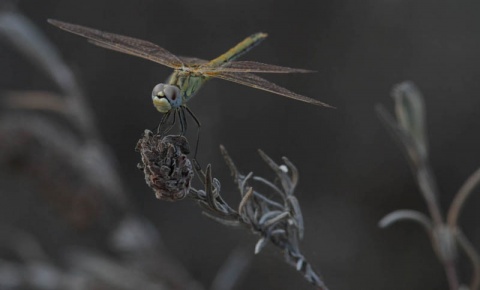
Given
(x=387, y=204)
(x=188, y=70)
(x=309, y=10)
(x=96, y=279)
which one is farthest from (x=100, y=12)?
(x=188, y=70)

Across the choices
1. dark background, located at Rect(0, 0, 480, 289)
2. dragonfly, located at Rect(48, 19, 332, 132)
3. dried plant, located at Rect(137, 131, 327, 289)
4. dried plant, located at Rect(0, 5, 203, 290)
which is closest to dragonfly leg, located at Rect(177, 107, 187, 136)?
dragonfly, located at Rect(48, 19, 332, 132)

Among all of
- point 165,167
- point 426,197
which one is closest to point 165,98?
point 165,167

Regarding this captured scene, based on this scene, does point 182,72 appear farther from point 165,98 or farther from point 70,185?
point 70,185

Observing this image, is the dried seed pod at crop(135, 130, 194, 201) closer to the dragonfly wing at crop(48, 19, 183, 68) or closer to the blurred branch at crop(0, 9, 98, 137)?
the dragonfly wing at crop(48, 19, 183, 68)

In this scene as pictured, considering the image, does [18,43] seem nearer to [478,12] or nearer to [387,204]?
[387,204]

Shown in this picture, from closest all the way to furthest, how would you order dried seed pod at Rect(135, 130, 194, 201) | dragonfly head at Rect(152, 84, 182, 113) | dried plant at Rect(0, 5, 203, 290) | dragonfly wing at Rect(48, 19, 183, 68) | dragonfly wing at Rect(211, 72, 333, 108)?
dried seed pod at Rect(135, 130, 194, 201) < dragonfly wing at Rect(211, 72, 333, 108) < dragonfly head at Rect(152, 84, 182, 113) < dragonfly wing at Rect(48, 19, 183, 68) < dried plant at Rect(0, 5, 203, 290)

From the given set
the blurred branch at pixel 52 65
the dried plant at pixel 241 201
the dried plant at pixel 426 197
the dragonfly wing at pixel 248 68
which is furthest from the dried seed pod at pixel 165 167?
the blurred branch at pixel 52 65

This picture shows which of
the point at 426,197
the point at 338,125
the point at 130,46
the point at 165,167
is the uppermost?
the point at 130,46
